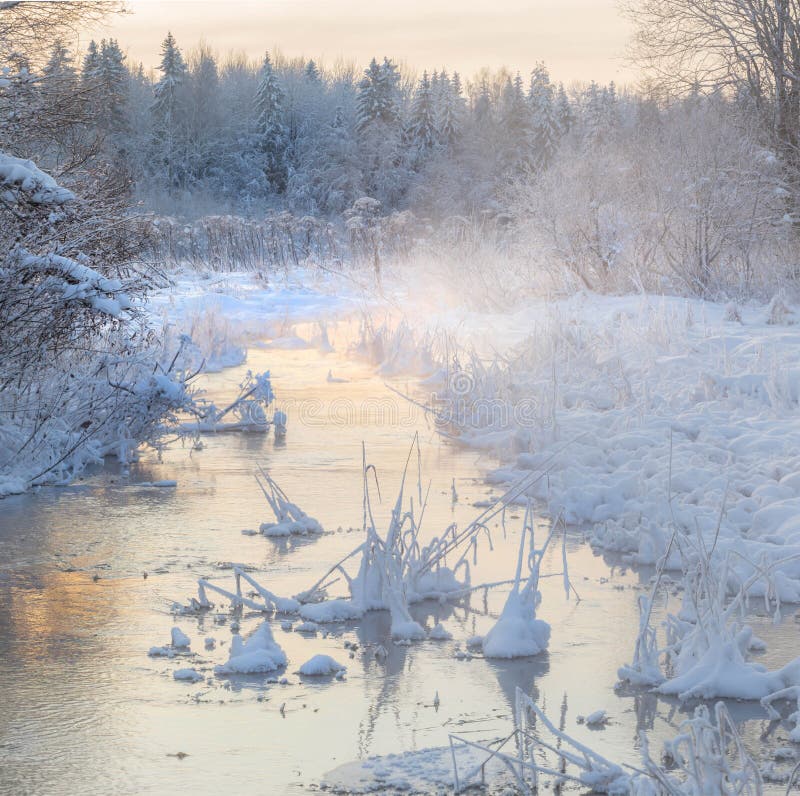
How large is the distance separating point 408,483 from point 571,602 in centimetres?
299

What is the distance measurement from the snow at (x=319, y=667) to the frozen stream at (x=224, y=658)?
0.24 feet

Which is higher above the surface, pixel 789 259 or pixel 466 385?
pixel 789 259

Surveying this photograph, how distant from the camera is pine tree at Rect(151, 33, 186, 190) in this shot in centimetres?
6253

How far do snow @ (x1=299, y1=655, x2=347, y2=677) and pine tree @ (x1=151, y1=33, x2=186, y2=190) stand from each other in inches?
2280

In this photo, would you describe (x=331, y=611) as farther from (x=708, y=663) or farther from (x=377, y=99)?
(x=377, y=99)

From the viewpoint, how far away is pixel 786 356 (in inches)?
470

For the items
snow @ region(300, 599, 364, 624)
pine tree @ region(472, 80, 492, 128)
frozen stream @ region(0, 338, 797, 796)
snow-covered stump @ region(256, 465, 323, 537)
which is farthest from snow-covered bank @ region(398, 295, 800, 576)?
pine tree @ region(472, 80, 492, 128)

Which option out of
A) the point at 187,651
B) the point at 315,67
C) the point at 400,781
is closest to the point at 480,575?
the point at 187,651

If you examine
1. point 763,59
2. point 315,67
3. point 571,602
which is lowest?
point 571,602

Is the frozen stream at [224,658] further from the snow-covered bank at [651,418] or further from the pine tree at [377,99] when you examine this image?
the pine tree at [377,99]

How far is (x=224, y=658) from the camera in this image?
5.40 m

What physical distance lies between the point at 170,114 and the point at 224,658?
63.0 meters

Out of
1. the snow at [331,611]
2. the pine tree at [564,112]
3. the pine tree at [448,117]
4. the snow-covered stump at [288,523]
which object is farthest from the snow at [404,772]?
the pine tree at [564,112]

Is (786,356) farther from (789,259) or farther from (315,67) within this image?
(315,67)
